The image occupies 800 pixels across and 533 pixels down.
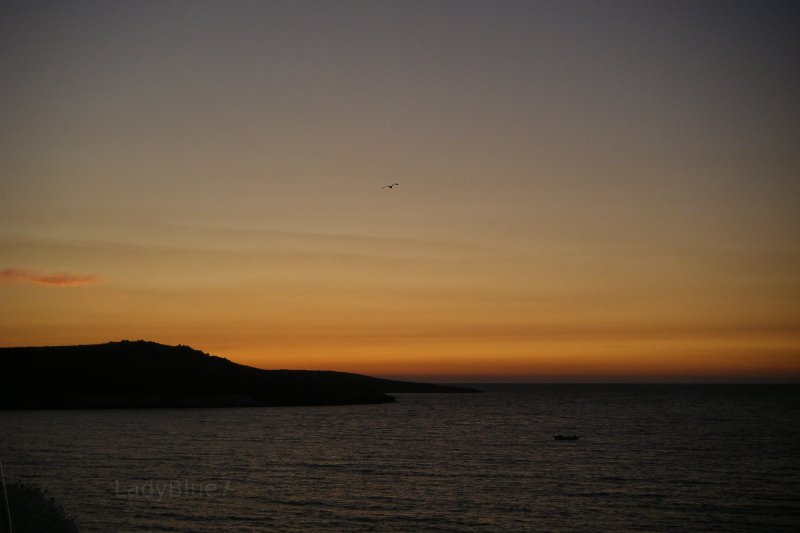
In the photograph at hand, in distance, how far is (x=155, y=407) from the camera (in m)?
147

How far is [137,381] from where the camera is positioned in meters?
156

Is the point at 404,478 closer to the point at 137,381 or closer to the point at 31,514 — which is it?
the point at 31,514

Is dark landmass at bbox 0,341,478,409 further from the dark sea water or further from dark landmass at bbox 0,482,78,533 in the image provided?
dark landmass at bbox 0,482,78,533

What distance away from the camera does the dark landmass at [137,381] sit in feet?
Result: 469

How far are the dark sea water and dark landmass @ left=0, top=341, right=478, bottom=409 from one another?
1932 inches

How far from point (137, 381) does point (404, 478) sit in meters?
118

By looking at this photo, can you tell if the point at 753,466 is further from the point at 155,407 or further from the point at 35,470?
the point at 155,407

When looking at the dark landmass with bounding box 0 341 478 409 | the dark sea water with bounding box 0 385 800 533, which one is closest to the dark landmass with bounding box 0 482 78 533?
the dark sea water with bounding box 0 385 800 533

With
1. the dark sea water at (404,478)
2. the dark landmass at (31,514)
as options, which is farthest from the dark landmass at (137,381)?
the dark landmass at (31,514)

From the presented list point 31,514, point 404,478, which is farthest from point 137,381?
point 31,514

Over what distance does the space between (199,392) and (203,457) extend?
9982 centimetres

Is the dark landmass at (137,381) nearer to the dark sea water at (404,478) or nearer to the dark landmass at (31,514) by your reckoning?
the dark sea water at (404,478)

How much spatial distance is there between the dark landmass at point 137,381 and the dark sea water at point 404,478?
49.1 meters

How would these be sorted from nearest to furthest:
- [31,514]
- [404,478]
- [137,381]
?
[31,514] < [404,478] < [137,381]
